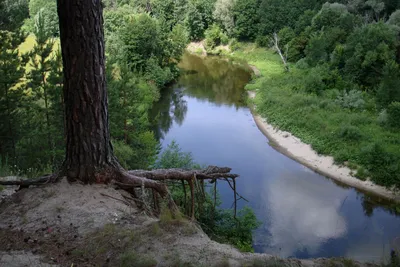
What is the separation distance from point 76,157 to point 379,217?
16.5 meters

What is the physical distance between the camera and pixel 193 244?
14.7ft

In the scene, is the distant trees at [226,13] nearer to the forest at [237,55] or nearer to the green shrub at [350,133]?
the forest at [237,55]

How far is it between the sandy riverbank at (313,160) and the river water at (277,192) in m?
0.52

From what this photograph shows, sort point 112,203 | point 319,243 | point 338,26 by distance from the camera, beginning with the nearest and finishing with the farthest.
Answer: point 112,203 < point 319,243 < point 338,26

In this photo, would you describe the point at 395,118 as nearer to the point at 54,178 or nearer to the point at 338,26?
the point at 338,26

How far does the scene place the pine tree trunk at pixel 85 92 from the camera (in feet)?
16.8

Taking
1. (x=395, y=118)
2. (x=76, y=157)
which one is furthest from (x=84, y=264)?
(x=395, y=118)

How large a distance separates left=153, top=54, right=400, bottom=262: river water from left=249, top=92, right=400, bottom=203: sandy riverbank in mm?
517

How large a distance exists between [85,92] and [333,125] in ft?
76.7

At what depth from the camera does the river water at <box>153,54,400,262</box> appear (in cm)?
1616

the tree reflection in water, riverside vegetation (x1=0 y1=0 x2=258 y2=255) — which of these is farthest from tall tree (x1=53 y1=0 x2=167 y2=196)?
the tree reflection in water

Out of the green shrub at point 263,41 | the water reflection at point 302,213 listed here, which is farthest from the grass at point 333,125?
the green shrub at point 263,41

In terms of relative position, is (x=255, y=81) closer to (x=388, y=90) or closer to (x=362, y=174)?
(x=388, y=90)

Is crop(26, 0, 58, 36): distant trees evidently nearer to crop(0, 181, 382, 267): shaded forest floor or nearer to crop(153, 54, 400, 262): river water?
crop(153, 54, 400, 262): river water
